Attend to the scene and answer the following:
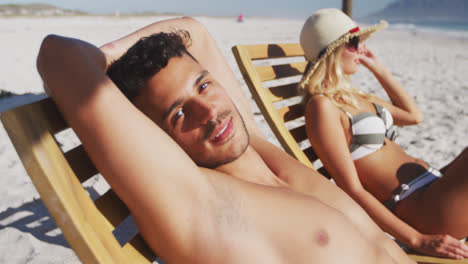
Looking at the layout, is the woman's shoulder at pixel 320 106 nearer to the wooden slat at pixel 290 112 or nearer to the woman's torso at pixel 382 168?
the woman's torso at pixel 382 168

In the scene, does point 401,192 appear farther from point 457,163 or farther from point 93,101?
point 93,101

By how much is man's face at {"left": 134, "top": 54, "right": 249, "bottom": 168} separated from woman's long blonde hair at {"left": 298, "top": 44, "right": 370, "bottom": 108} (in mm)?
1025

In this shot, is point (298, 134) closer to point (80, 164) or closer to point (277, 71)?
point (277, 71)

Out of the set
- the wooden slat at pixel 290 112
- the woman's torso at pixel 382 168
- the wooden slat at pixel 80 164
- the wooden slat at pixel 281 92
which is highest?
the wooden slat at pixel 80 164

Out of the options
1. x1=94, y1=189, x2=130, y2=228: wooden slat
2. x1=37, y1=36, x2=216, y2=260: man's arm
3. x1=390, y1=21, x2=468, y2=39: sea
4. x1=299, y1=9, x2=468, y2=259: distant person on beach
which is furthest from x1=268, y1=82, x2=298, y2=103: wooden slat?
x1=390, y1=21, x2=468, y2=39: sea

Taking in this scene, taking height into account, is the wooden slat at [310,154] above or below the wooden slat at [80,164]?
below

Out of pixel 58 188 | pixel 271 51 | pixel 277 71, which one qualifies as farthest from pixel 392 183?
pixel 58 188

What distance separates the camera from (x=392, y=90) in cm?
260

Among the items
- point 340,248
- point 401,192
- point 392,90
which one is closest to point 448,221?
point 401,192

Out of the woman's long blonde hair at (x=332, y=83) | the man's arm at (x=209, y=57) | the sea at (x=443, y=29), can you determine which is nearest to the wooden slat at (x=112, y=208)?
the man's arm at (x=209, y=57)

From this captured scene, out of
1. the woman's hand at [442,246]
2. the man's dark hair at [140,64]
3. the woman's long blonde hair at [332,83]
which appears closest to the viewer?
the man's dark hair at [140,64]

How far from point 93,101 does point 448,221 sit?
172 cm

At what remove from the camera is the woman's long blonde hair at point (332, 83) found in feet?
7.14

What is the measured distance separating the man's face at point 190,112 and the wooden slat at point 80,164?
0.83ft
